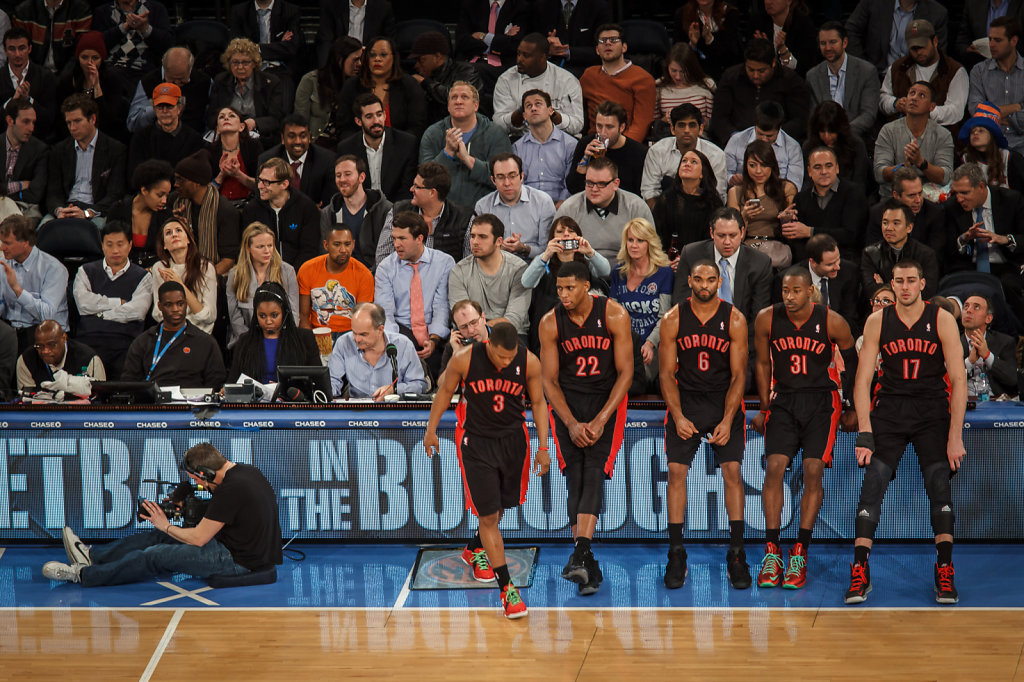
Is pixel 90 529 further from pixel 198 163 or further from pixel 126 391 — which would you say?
pixel 198 163

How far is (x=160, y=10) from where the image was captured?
12828 millimetres

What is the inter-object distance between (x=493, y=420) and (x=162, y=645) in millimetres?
2233

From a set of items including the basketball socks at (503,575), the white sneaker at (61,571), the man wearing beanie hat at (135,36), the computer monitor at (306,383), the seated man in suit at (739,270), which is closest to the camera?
the basketball socks at (503,575)

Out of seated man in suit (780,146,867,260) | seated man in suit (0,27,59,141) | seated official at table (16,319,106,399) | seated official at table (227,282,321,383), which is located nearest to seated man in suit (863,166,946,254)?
seated man in suit (780,146,867,260)

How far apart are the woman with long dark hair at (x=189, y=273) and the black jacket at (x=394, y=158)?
1.68 meters

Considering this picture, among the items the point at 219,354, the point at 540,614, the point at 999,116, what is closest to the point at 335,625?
the point at 540,614

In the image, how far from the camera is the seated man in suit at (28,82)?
40.2 ft

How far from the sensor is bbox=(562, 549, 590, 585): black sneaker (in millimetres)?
7441

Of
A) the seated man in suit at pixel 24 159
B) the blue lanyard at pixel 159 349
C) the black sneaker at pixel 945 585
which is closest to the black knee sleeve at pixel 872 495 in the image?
the black sneaker at pixel 945 585

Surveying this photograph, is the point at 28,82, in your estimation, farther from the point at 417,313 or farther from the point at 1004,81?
the point at 1004,81

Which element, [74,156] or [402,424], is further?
[74,156]

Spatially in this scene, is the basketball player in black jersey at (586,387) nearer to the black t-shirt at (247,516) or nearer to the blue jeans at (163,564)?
the black t-shirt at (247,516)

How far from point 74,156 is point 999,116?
832cm

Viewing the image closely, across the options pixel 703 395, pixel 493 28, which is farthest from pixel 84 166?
pixel 703 395
